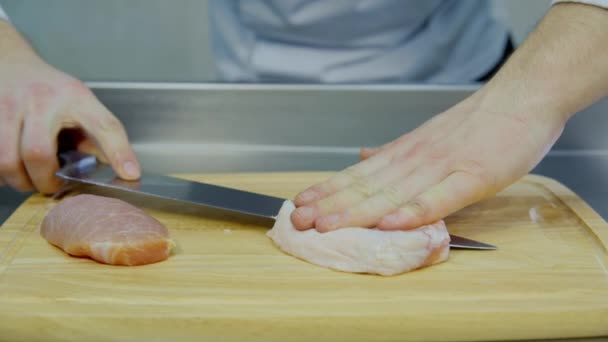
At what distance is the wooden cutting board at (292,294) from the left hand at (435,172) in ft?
0.27

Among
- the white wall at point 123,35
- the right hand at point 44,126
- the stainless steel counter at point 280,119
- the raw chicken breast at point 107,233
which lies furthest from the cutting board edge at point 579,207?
the white wall at point 123,35

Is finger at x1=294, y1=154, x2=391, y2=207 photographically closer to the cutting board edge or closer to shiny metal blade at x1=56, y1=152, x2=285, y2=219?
shiny metal blade at x1=56, y1=152, x2=285, y2=219

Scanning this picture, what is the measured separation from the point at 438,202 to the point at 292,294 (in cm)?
29

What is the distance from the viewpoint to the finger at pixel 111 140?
1.34 metres

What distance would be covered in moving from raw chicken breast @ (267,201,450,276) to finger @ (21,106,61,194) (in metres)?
0.52

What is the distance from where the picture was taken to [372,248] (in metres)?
1.03

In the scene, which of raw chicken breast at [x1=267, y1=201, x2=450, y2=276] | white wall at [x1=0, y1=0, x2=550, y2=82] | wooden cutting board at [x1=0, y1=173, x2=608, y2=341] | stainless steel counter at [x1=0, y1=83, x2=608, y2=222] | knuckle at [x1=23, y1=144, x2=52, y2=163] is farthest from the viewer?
white wall at [x1=0, y1=0, x2=550, y2=82]

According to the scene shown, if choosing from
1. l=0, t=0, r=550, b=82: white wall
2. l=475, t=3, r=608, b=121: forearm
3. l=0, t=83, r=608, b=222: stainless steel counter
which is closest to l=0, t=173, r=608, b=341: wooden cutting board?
l=475, t=3, r=608, b=121: forearm

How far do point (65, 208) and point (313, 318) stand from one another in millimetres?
486

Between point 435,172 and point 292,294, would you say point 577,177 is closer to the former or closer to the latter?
point 435,172

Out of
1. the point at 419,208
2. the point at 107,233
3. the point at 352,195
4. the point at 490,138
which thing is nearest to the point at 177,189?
the point at 107,233

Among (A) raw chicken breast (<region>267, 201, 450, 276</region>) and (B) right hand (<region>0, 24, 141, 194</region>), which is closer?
(A) raw chicken breast (<region>267, 201, 450, 276</region>)

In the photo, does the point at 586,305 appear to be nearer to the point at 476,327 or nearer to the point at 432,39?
the point at 476,327

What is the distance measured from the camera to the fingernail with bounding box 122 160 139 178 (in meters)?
1.34
